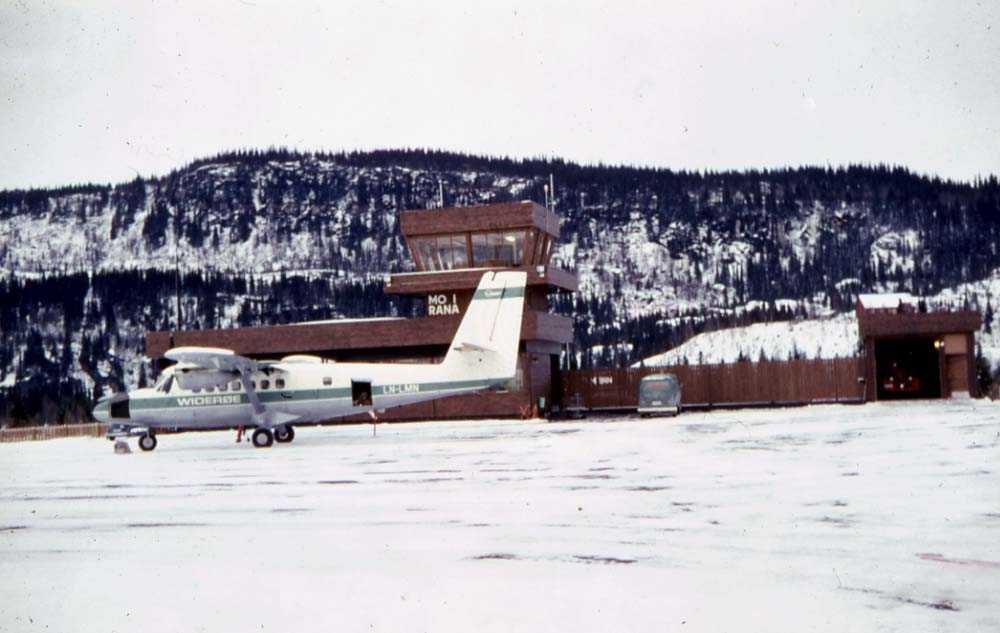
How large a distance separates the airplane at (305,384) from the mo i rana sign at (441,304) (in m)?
20.5

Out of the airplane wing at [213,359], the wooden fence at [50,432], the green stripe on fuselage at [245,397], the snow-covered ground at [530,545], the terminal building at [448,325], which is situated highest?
the terminal building at [448,325]

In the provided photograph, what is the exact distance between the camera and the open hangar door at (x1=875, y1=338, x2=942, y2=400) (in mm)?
55188

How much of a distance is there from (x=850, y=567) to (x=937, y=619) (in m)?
1.79

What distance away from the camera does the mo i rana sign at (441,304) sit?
5291 cm

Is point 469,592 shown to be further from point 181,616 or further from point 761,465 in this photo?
point 761,465

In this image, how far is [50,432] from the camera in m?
46.2

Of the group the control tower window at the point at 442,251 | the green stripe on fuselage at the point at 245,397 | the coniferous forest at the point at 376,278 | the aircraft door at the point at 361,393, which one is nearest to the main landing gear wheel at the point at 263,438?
the green stripe on fuselage at the point at 245,397

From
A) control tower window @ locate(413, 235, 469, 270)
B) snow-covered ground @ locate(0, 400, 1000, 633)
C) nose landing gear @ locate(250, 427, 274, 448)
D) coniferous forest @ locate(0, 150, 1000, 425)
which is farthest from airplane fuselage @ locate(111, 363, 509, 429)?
control tower window @ locate(413, 235, 469, 270)

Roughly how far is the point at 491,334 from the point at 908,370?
118 ft

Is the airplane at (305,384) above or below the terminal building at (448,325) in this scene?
below

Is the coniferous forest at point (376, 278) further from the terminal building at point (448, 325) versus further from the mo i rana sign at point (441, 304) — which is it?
the mo i rana sign at point (441, 304)

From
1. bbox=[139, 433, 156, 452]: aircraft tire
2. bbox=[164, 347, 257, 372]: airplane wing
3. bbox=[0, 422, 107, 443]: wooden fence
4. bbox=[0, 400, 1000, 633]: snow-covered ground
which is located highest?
bbox=[164, 347, 257, 372]: airplane wing

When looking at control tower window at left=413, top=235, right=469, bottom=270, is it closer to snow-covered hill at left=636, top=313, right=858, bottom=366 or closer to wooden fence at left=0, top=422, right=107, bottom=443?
wooden fence at left=0, top=422, right=107, bottom=443

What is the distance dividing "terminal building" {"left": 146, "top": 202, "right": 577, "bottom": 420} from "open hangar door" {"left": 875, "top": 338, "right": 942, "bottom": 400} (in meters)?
20.1
